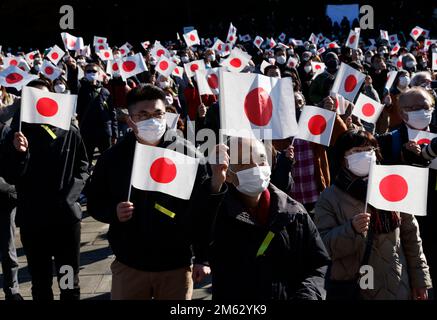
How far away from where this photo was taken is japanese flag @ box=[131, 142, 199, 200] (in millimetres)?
3447

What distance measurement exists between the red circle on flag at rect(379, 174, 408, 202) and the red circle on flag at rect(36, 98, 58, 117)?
237 cm

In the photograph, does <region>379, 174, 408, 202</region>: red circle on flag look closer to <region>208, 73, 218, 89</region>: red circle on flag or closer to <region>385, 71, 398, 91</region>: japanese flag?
<region>385, 71, 398, 91</region>: japanese flag

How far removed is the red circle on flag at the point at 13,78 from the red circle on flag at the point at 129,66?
267 cm

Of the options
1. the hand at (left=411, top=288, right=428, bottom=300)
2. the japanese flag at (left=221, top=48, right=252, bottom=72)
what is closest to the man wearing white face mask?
the hand at (left=411, top=288, right=428, bottom=300)

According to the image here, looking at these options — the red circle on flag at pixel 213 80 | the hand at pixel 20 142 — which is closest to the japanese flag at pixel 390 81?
the red circle on flag at pixel 213 80

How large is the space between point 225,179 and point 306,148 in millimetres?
2904

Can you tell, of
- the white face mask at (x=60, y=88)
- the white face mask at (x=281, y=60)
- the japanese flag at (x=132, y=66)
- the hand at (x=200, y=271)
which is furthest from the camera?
the white face mask at (x=281, y=60)

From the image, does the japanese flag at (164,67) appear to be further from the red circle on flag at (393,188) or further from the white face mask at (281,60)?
the red circle on flag at (393,188)

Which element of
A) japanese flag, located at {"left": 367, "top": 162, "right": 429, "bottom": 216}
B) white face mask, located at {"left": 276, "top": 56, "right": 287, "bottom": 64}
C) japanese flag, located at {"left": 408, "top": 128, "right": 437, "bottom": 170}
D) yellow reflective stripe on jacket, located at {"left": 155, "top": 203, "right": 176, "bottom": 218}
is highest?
white face mask, located at {"left": 276, "top": 56, "right": 287, "bottom": 64}

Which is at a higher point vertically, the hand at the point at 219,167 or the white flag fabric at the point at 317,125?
the hand at the point at 219,167

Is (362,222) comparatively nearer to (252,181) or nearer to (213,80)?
(252,181)

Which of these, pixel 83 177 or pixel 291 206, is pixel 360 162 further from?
pixel 83 177

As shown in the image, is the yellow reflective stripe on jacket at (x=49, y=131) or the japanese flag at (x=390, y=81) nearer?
the yellow reflective stripe on jacket at (x=49, y=131)

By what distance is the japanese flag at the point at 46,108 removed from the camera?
4477mm
